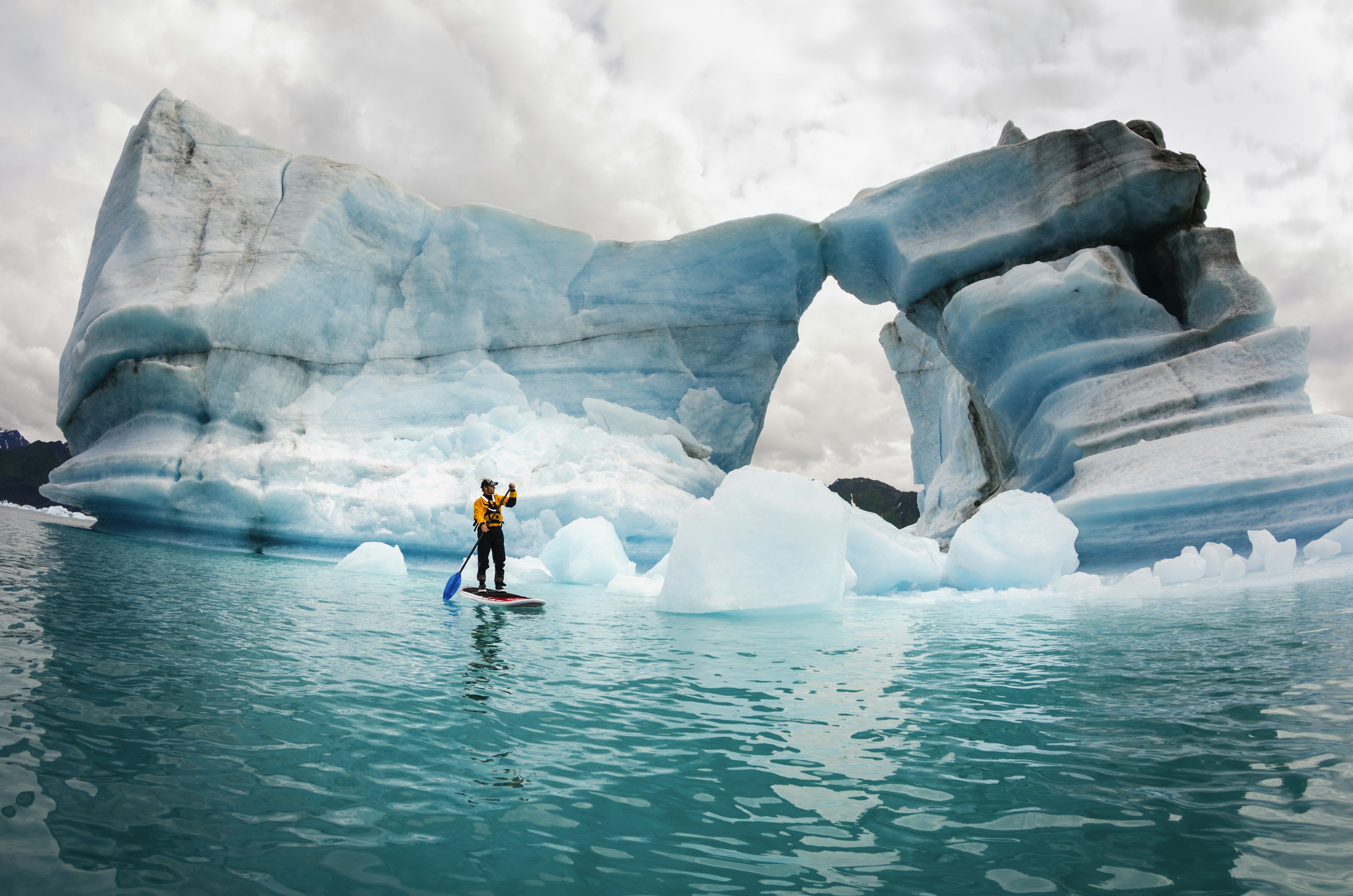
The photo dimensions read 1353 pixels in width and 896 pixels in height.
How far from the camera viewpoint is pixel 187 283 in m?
13.6

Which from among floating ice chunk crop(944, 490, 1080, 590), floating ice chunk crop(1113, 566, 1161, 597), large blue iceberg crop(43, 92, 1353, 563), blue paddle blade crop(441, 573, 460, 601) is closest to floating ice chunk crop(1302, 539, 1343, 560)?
large blue iceberg crop(43, 92, 1353, 563)

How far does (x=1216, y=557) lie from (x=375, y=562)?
36.4 ft

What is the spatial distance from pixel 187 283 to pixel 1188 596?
53.7 ft

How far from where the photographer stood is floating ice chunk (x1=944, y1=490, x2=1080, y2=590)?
8.98 metres

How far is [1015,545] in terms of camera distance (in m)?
8.99

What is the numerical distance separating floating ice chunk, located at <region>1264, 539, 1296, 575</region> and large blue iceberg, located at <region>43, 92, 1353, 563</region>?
0.79 meters

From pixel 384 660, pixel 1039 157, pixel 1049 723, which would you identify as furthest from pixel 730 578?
pixel 1039 157

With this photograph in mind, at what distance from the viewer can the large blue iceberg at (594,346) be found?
10930mm

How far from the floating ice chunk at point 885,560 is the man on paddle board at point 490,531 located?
444cm

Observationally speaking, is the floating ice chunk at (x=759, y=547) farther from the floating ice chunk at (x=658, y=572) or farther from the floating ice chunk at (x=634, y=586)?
the floating ice chunk at (x=658, y=572)

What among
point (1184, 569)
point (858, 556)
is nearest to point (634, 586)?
point (858, 556)

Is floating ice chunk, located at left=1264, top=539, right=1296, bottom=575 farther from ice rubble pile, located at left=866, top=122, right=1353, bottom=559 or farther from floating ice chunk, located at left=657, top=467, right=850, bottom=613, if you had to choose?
floating ice chunk, located at left=657, top=467, right=850, bottom=613

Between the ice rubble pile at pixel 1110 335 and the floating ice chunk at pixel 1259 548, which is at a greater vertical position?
the ice rubble pile at pixel 1110 335

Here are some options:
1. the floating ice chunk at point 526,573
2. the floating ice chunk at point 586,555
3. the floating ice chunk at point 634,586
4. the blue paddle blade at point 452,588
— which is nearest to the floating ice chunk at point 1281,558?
the floating ice chunk at point 634,586
